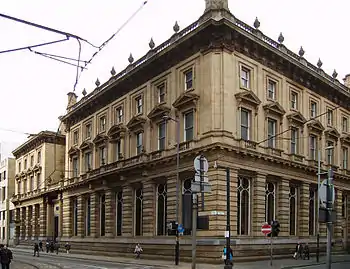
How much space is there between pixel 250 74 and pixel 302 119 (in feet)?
26.8

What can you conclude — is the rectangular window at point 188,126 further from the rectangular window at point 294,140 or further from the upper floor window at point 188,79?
the rectangular window at point 294,140

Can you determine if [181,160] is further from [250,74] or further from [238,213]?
[250,74]

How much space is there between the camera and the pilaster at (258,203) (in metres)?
37.8

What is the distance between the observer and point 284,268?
99.8 feet

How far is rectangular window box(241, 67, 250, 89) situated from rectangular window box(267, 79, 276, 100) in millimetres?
2785

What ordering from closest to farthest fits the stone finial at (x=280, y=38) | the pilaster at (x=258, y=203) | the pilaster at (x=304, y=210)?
1. the pilaster at (x=258, y=203)
2. the stone finial at (x=280, y=38)
3. the pilaster at (x=304, y=210)

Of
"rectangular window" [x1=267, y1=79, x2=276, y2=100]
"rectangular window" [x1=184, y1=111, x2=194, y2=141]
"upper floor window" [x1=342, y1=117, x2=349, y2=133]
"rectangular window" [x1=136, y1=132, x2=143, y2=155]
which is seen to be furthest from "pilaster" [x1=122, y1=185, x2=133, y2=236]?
"upper floor window" [x1=342, y1=117, x2=349, y2=133]

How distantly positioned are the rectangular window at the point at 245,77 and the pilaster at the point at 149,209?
11301 mm

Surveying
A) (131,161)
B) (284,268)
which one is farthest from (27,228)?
(284,268)

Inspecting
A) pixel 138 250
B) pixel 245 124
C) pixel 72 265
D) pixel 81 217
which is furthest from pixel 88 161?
pixel 245 124

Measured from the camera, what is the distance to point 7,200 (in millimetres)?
88000

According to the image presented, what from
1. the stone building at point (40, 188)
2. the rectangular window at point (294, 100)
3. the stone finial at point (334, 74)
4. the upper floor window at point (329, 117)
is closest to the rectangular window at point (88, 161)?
the stone building at point (40, 188)

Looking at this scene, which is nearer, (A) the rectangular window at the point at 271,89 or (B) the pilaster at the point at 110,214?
(A) the rectangular window at the point at 271,89

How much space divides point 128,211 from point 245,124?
47.4ft
